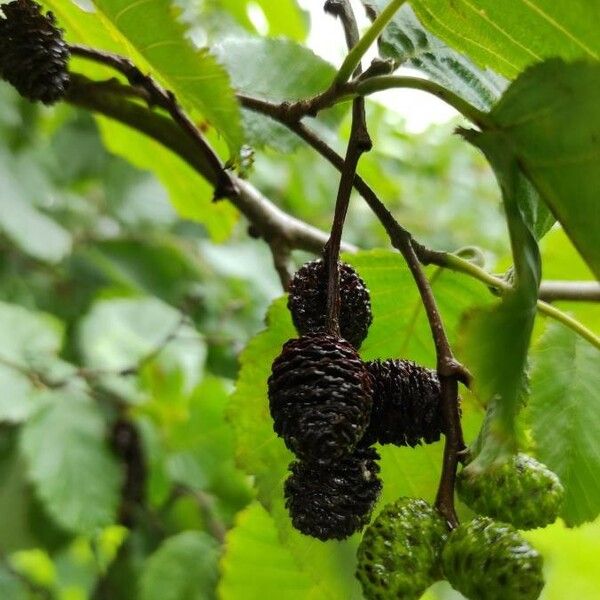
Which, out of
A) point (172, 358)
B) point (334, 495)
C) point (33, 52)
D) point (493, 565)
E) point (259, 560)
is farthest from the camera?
point (172, 358)

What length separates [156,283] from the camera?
6.85 ft

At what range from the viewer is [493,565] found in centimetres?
64

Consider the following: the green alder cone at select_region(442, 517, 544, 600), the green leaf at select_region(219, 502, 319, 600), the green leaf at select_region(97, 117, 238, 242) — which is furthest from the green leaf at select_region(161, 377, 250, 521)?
the green alder cone at select_region(442, 517, 544, 600)

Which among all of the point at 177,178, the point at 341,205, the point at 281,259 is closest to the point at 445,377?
the point at 341,205

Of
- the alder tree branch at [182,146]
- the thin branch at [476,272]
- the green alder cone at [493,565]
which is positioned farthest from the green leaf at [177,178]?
the green alder cone at [493,565]

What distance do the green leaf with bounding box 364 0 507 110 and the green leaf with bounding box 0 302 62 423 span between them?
3.48 feet

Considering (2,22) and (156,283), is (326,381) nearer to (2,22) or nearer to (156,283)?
(2,22)

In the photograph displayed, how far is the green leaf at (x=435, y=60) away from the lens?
2.97 ft

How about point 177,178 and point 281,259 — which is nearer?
point 281,259

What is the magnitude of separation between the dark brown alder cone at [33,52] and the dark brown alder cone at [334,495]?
0.44 metres

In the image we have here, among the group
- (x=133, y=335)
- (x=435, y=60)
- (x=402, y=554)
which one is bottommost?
(x=402, y=554)

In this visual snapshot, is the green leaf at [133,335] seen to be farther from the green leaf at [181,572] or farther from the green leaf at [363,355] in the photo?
the green leaf at [363,355]

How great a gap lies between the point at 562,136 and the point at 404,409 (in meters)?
0.26

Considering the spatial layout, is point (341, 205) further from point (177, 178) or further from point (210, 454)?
point (210, 454)
